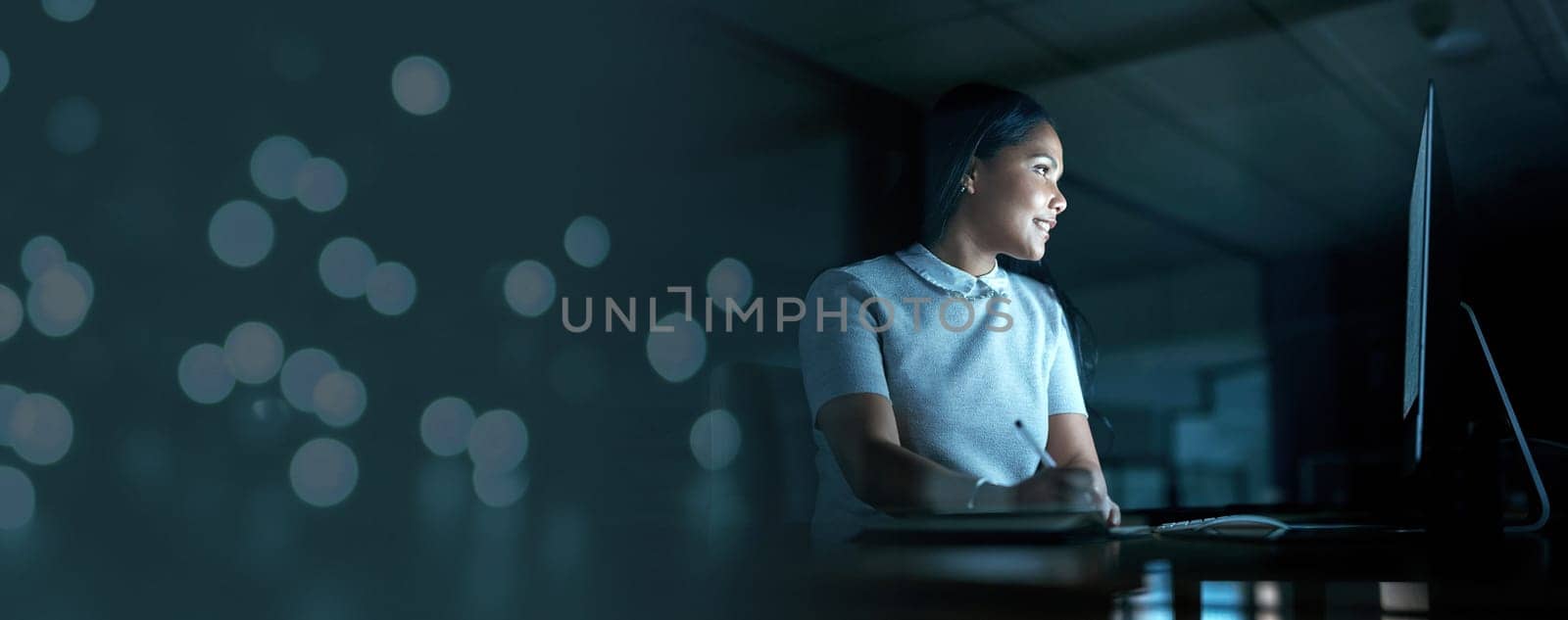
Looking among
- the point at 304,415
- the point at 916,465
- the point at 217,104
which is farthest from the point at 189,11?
the point at 916,465

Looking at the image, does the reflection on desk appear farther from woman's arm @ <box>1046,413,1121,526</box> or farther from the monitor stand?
woman's arm @ <box>1046,413,1121,526</box>

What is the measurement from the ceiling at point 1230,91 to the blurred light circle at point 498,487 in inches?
39.6

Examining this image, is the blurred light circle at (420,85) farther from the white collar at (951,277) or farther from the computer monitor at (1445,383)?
the computer monitor at (1445,383)

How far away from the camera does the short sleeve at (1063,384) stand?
105 centimetres

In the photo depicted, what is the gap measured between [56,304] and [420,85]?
27.9 inches

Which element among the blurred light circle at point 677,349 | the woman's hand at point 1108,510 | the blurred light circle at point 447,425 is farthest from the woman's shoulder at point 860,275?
the blurred light circle at point 677,349

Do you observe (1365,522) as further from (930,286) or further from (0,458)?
(0,458)

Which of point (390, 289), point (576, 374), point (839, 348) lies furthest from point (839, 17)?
point (839, 348)

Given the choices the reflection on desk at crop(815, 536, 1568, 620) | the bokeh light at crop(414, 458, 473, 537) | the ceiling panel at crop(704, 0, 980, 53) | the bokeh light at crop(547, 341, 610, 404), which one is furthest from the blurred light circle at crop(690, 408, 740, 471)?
the ceiling panel at crop(704, 0, 980, 53)

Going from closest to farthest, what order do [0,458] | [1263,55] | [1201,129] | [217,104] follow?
1. [0,458]
2. [217,104]
3. [1263,55]
4. [1201,129]

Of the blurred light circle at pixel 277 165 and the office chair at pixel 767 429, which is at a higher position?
the blurred light circle at pixel 277 165

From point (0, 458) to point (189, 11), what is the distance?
0.70 metres

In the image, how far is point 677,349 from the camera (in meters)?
2.38

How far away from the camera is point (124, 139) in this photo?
164 cm
